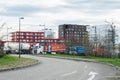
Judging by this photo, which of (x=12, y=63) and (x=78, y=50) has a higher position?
(x=78, y=50)

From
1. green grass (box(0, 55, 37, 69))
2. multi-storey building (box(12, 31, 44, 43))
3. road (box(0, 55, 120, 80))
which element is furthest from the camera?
multi-storey building (box(12, 31, 44, 43))

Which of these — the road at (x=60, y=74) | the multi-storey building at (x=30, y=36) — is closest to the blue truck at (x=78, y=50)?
the road at (x=60, y=74)

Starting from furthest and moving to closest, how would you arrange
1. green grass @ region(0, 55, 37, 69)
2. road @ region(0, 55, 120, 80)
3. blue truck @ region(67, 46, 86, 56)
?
blue truck @ region(67, 46, 86, 56), green grass @ region(0, 55, 37, 69), road @ region(0, 55, 120, 80)

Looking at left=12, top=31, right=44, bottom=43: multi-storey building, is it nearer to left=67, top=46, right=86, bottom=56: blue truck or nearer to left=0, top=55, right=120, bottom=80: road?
left=67, top=46, right=86, bottom=56: blue truck

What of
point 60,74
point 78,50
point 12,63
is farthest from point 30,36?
point 60,74

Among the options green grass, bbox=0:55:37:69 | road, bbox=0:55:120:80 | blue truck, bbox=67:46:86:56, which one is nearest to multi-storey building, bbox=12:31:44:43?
blue truck, bbox=67:46:86:56

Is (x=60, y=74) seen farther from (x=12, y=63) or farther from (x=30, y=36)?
(x=30, y=36)

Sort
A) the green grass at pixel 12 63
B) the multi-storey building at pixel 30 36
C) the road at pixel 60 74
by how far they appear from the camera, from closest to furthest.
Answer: the road at pixel 60 74
the green grass at pixel 12 63
the multi-storey building at pixel 30 36

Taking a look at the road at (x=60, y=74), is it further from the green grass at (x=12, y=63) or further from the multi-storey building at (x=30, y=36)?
the multi-storey building at (x=30, y=36)

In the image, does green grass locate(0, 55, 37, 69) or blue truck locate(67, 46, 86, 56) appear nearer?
green grass locate(0, 55, 37, 69)

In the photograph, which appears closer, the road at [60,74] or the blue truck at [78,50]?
the road at [60,74]

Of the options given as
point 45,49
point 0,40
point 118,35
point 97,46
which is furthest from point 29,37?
point 0,40

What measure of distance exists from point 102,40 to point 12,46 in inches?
1317

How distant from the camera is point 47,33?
527 feet
